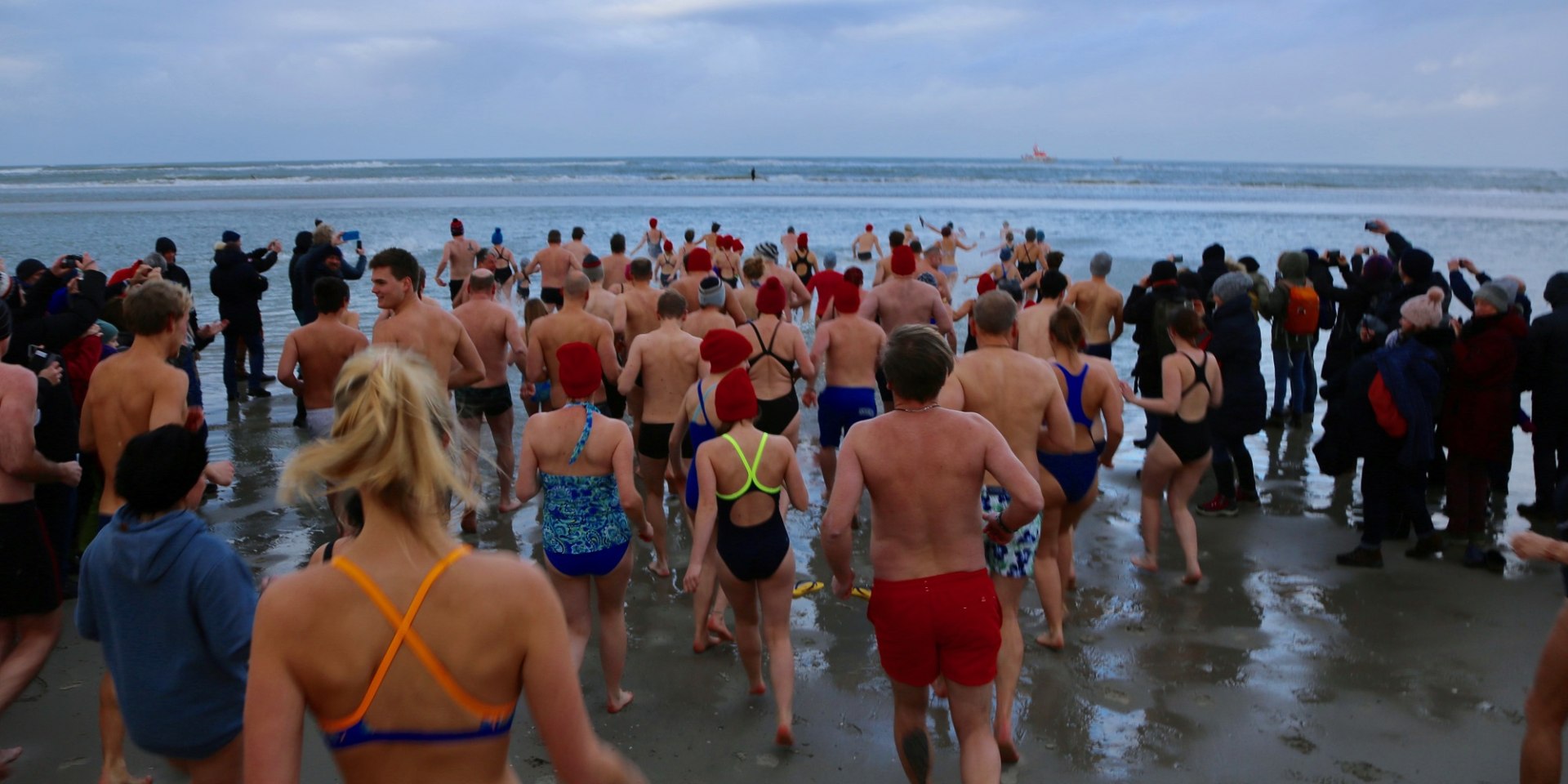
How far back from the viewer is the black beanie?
7316 millimetres

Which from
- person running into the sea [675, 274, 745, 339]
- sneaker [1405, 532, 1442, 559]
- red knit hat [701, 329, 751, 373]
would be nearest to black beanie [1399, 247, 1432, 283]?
sneaker [1405, 532, 1442, 559]

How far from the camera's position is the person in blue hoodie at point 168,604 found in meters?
2.79

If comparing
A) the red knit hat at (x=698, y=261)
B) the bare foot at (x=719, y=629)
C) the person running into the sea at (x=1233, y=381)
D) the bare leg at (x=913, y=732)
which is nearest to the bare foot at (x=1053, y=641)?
the bare foot at (x=719, y=629)

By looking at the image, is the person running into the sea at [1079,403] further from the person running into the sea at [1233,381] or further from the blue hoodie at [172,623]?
the blue hoodie at [172,623]

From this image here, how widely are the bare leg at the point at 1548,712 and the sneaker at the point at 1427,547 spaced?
3.40 metres

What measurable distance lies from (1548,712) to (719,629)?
3.61 meters

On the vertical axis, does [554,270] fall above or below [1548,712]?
above

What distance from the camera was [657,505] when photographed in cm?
651

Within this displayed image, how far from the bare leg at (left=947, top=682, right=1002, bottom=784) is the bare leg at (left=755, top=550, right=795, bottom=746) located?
42.1 inches

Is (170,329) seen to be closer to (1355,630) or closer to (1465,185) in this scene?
(1355,630)

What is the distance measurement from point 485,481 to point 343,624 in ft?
22.1

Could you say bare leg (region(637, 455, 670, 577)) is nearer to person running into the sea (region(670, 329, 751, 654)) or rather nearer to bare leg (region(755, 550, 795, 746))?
person running into the sea (region(670, 329, 751, 654))

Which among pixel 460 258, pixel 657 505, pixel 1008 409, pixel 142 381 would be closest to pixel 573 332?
pixel 657 505

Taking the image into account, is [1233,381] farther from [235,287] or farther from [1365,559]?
[235,287]
